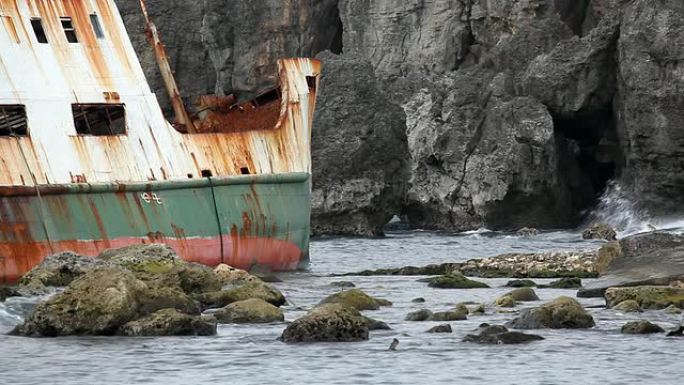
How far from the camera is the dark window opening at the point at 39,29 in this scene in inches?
1277

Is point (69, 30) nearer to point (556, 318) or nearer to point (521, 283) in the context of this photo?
point (521, 283)

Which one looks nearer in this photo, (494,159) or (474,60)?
(494,159)

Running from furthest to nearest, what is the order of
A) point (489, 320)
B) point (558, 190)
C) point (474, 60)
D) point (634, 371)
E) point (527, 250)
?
1. point (474, 60)
2. point (558, 190)
3. point (527, 250)
4. point (489, 320)
5. point (634, 371)

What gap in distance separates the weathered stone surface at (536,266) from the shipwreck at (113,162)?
4545 mm

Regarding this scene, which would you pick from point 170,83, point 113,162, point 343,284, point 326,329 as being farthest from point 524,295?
point 170,83

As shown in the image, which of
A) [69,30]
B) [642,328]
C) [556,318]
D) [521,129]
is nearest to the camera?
[642,328]

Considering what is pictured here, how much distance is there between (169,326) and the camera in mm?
21516

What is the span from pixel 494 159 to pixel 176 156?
26834 millimetres

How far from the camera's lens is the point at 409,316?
2391cm

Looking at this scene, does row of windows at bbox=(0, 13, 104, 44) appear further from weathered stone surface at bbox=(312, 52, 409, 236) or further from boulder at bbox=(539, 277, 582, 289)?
weathered stone surface at bbox=(312, 52, 409, 236)

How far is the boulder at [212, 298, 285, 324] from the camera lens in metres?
23.4

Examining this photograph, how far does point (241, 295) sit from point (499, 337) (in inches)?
256

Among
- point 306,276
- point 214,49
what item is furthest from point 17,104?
point 214,49

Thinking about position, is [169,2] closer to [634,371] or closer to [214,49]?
[214,49]
